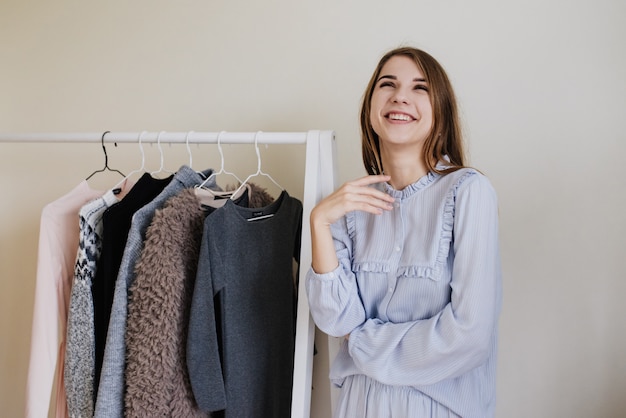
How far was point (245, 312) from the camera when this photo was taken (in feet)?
4.73

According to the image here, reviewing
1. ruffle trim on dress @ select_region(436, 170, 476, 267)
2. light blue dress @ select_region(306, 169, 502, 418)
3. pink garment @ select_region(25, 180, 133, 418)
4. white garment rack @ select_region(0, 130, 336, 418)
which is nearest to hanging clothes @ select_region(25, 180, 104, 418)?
pink garment @ select_region(25, 180, 133, 418)

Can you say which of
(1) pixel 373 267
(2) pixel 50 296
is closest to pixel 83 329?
(2) pixel 50 296

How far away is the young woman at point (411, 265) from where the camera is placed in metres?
1.11

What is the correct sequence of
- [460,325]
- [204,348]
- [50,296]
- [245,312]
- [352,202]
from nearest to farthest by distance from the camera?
[460,325], [352,202], [204,348], [245,312], [50,296]

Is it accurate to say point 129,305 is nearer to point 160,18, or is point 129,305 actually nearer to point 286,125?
point 286,125

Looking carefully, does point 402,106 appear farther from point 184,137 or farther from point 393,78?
point 184,137

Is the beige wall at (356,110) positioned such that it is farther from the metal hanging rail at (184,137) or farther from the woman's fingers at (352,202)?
the woman's fingers at (352,202)

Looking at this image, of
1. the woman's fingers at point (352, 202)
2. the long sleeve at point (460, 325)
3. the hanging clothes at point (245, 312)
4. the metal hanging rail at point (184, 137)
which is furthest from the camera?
the metal hanging rail at point (184, 137)

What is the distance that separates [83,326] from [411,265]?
Answer: 873 mm

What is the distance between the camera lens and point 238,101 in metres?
1.89

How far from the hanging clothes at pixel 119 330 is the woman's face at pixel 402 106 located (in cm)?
60

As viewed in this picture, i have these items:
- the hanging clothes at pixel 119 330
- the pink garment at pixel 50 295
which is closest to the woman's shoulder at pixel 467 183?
the hanging clothes at pixel 119 330

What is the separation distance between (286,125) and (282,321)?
0.65 m

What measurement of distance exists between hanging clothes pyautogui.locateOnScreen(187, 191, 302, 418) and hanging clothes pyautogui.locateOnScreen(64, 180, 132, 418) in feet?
1.13
